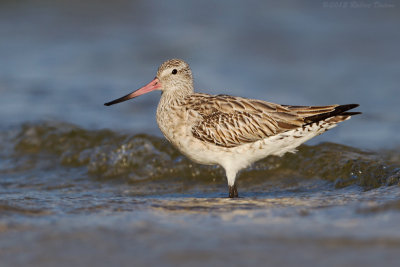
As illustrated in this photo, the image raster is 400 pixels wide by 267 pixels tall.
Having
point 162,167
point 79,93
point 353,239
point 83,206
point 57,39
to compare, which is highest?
point 57,39

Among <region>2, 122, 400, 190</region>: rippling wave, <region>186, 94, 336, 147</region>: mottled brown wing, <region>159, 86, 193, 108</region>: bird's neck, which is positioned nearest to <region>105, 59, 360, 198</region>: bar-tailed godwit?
<region>186, 94, 336, 147</region>: mottled brown wing

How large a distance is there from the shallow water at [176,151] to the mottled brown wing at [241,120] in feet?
2.68

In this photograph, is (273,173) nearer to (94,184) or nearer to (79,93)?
(94,184)

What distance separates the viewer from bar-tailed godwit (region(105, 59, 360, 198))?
25.3 ft

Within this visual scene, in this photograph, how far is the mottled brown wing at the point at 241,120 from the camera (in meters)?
7.73

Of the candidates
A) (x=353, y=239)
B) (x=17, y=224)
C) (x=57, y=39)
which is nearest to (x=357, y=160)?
(x=353, y=239)

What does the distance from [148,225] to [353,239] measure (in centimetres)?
199

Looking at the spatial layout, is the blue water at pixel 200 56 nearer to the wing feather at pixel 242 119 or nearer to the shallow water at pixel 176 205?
the shallow water at pixel 176 205

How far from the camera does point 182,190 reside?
9125 millimetres

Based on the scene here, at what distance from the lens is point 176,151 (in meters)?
10.3

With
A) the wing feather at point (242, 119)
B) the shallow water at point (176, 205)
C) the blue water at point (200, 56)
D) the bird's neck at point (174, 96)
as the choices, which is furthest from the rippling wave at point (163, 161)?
the bird's neck at point (174, 96)

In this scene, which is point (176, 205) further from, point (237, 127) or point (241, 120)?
point (241, 120)

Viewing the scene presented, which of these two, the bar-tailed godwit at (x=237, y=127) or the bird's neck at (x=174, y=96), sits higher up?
the bird's neck at (x=174, y=96)

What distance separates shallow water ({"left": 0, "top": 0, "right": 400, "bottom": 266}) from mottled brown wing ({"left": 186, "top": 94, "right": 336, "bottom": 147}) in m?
0.82
